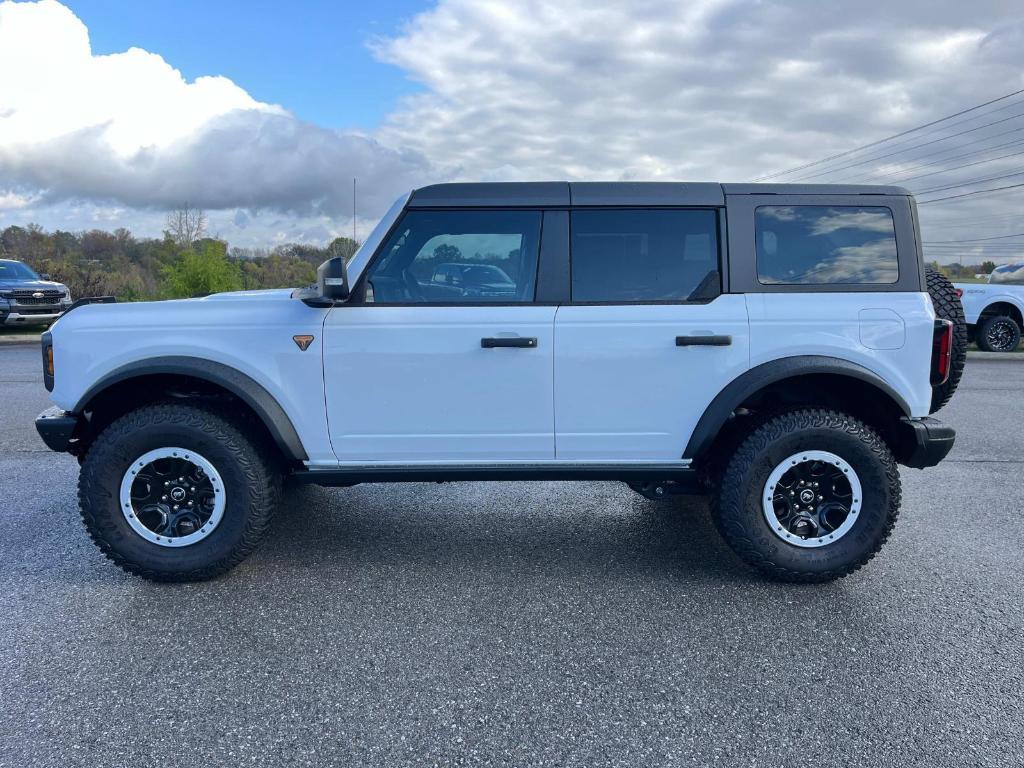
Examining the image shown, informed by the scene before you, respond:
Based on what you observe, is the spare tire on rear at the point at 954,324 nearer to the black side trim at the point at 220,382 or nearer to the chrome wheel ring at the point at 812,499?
the chrome wheel ring at the point at 812,499

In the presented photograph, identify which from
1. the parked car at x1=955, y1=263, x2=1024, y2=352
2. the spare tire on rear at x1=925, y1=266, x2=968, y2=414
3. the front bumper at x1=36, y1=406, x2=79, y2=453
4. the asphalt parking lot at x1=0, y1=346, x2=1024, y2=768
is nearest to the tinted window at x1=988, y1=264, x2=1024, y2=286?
the parked car at x1=955, y1=263, x2=1024, y2=352

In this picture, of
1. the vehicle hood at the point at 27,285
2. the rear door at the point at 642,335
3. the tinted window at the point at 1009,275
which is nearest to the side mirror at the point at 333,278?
the rear door at the point at 642,335

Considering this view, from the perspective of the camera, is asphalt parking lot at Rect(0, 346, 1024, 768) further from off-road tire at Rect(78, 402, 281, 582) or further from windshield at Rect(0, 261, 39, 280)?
windshield at Rect(0, 261, 39, 280)

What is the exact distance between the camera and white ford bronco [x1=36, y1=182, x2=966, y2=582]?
358 cm

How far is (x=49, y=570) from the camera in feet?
12.7

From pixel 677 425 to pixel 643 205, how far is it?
110 centimetres

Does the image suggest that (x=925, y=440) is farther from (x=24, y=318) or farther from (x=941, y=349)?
(x=24, y=318)

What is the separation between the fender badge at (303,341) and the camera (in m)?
3.60

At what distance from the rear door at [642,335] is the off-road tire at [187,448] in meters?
1.53

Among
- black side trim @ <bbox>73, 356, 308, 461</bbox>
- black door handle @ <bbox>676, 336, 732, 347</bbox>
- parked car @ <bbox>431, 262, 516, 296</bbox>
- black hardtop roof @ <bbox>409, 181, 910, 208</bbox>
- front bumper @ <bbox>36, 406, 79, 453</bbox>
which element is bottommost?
front bumper @ <bbox>36, 406, 79, 453</bbox>

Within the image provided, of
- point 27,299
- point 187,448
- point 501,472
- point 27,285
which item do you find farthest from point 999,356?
point 27,285

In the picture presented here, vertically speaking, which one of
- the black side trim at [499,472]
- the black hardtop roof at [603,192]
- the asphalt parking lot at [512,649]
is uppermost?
the black hardtop roof at [603,192]

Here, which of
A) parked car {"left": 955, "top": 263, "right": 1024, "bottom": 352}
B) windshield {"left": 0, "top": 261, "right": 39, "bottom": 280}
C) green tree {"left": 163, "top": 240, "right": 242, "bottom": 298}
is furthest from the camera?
green tree {"left": 163, "top": 240, "right": 242, "bottom": 298}

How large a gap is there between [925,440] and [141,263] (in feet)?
105
